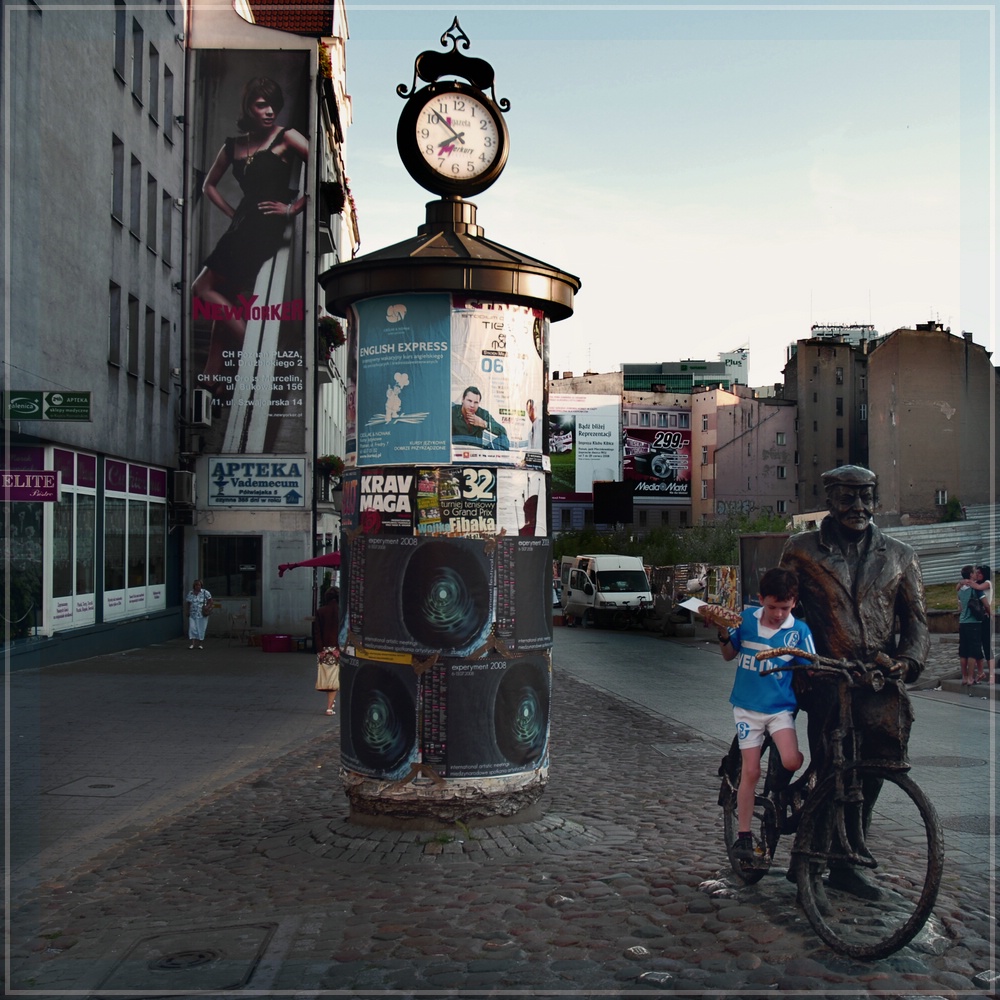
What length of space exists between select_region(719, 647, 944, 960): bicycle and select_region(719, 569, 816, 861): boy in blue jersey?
0.09m

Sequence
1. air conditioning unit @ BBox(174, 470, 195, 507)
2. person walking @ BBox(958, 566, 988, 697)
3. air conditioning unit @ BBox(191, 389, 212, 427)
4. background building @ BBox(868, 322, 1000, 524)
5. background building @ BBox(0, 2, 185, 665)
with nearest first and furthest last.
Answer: person walking @ BBox(958, 566, 988, 697) < background building @ BBox(0, 2, 185, 665) < air conditioning unit @ BBox(174, 470, 195, 507) < air conditioning unit @ BBox(191, 389, 212, 427) < background building @ BBox(868, 322, 1000, 524)

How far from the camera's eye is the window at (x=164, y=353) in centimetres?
3022

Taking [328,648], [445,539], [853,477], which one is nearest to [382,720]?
[445,539]

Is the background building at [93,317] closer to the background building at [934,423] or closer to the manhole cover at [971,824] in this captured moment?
the manhole cover at [971,824]

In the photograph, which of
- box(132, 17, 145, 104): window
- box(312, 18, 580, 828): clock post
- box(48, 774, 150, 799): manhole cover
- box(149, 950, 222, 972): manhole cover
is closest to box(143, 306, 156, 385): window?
box(132, 17, 145, 104): window

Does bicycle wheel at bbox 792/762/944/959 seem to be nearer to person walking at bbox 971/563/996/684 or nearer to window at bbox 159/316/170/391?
person walking at bbox 971/563/996/684

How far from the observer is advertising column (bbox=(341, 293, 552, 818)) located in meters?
7.46

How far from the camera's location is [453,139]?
8.11 metres

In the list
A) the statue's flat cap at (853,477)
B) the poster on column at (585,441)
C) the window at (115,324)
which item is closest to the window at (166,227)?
the window at (115,324)

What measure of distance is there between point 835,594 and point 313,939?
9.72ft

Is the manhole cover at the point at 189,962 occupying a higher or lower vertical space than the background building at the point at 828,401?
lower

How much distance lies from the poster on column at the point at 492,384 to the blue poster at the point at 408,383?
7 cm

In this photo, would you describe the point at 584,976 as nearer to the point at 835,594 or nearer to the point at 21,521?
the point at 835,594

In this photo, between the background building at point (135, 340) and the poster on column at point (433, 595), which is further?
the background building at point (135, 340)
